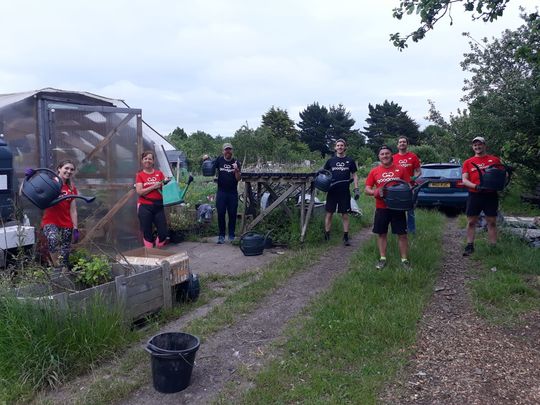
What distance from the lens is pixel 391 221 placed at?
21.2ft

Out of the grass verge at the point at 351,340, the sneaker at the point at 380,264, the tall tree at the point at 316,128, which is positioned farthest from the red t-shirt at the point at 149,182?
the tall tree at the point at 316,128

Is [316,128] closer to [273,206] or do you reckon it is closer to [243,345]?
[273,206]

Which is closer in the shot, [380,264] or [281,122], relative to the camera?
[380,264]

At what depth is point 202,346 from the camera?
4.52m

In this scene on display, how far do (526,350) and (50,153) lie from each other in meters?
6.38

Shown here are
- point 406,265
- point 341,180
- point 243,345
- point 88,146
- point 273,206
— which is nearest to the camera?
point 243,345

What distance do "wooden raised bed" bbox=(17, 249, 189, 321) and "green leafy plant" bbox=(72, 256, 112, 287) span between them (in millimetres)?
119

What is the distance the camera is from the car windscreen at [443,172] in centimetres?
1186

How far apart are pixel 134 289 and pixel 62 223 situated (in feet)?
5.02

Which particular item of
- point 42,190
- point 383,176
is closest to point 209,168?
point 383,176

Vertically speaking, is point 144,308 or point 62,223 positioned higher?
point 62,223

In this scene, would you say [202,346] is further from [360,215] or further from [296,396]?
[360,215]

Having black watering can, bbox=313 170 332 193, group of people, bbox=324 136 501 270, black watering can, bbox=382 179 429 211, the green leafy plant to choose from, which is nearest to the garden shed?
the green leafy plant

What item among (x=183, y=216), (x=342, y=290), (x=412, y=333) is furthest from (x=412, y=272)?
(x=183, y=216)
